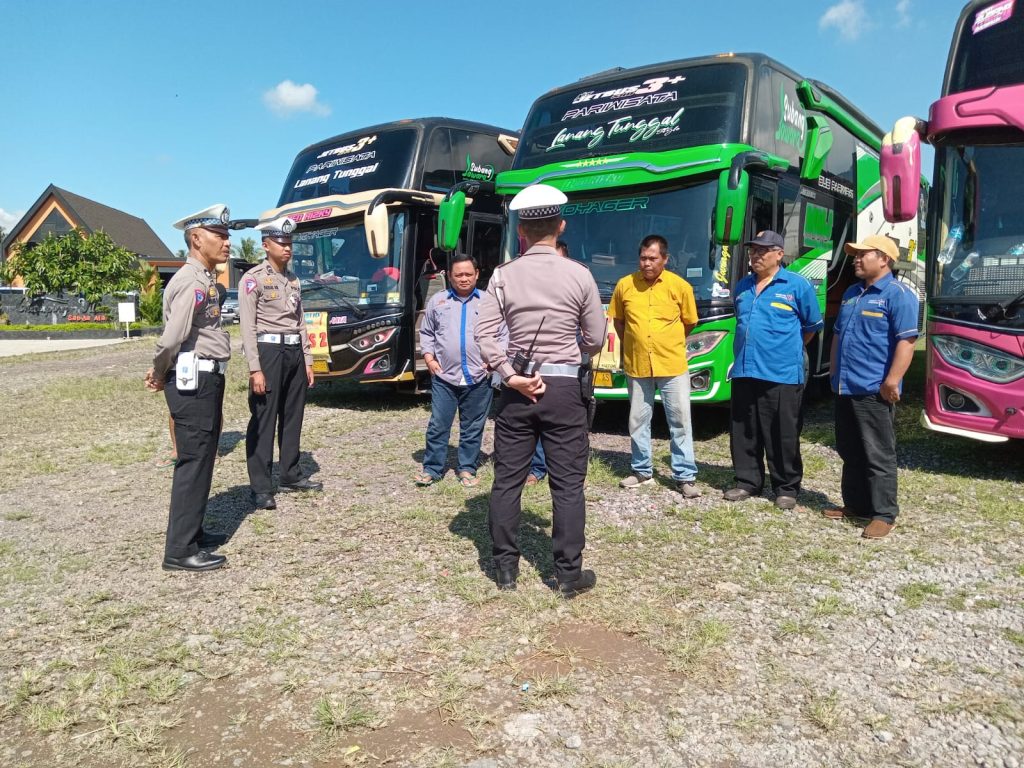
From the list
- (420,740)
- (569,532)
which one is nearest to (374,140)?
(569,532)

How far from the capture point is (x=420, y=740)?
2.74 meters

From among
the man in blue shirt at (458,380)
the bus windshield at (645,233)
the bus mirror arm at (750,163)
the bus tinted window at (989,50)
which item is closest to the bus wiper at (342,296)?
the bus windshield at (645,233)

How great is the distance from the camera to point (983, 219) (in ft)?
19.7

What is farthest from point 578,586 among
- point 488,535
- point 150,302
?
point 150,302

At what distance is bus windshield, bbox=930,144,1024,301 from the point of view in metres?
5.83

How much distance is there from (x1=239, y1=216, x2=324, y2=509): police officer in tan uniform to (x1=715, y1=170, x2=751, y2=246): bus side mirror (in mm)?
3635

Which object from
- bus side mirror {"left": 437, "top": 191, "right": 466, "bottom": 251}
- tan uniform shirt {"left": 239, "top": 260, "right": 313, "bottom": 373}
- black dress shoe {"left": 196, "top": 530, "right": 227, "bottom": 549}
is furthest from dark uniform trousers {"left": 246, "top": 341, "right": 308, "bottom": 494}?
bus side mirror {"left": 437, "top": 191, "right": 466, "bottom": 251}

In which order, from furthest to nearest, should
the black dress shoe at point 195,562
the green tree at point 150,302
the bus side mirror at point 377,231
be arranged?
1. the green tree at point 150,302
2. the bus side mirror at point 377,231
3. the black dress shoe at point 195,562

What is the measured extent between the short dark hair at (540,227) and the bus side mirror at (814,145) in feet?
12.7

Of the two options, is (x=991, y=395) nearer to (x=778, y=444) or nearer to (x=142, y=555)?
(x=778, y=444)

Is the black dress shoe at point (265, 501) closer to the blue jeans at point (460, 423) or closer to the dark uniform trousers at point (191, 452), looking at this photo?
the dark uniform trousers at point (191, 452)

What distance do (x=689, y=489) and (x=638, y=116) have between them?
414 cm

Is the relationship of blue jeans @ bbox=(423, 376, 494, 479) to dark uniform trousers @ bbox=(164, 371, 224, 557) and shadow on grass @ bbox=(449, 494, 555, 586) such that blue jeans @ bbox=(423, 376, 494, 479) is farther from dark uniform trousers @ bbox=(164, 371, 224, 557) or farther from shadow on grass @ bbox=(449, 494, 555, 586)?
dark uniform trousers @ bbox=(164, 371, 224, 557)

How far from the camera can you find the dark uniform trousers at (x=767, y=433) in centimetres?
527
